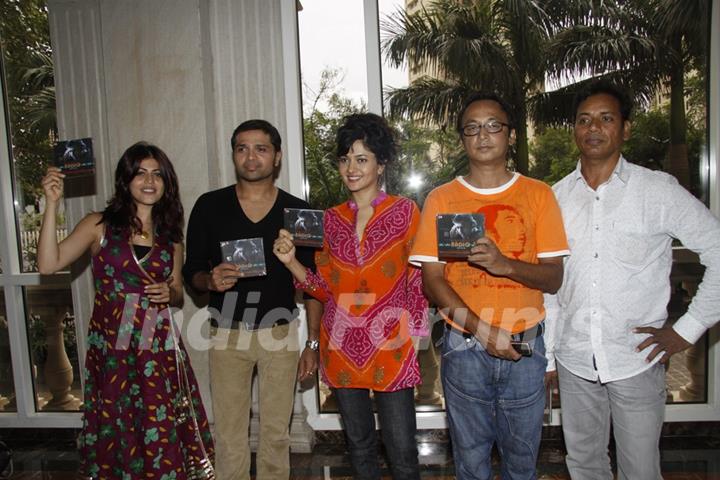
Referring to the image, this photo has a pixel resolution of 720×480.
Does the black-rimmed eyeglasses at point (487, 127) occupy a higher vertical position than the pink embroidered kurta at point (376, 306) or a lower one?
higher

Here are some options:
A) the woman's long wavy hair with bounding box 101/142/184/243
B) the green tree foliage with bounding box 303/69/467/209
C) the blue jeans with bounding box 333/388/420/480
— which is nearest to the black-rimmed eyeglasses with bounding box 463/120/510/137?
the blue jeans with bounding box 333/388/420/480

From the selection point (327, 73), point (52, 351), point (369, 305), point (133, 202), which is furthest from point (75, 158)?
point (52, 351)

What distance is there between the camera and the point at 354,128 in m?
1.97

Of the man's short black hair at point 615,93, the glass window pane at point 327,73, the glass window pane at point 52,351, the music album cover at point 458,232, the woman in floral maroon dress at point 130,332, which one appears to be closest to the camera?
the music album cover at point 458,232

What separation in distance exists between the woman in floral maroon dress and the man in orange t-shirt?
116 centimetres

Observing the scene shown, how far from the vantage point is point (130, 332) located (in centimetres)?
212

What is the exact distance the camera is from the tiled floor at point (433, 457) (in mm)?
2795

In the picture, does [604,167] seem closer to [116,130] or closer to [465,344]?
[465,344]

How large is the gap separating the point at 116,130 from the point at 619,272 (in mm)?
2654

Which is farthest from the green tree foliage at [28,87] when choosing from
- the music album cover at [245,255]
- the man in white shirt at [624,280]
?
the man in white shirt at [624,280]

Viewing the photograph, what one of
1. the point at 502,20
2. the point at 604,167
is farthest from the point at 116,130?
the point at 604,167

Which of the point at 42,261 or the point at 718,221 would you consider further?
the point at 42,261

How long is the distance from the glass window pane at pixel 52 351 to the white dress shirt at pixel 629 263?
3248 millimetres

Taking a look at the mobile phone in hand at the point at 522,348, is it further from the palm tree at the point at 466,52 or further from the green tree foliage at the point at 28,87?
the green tree foliage at the point at 28,87
